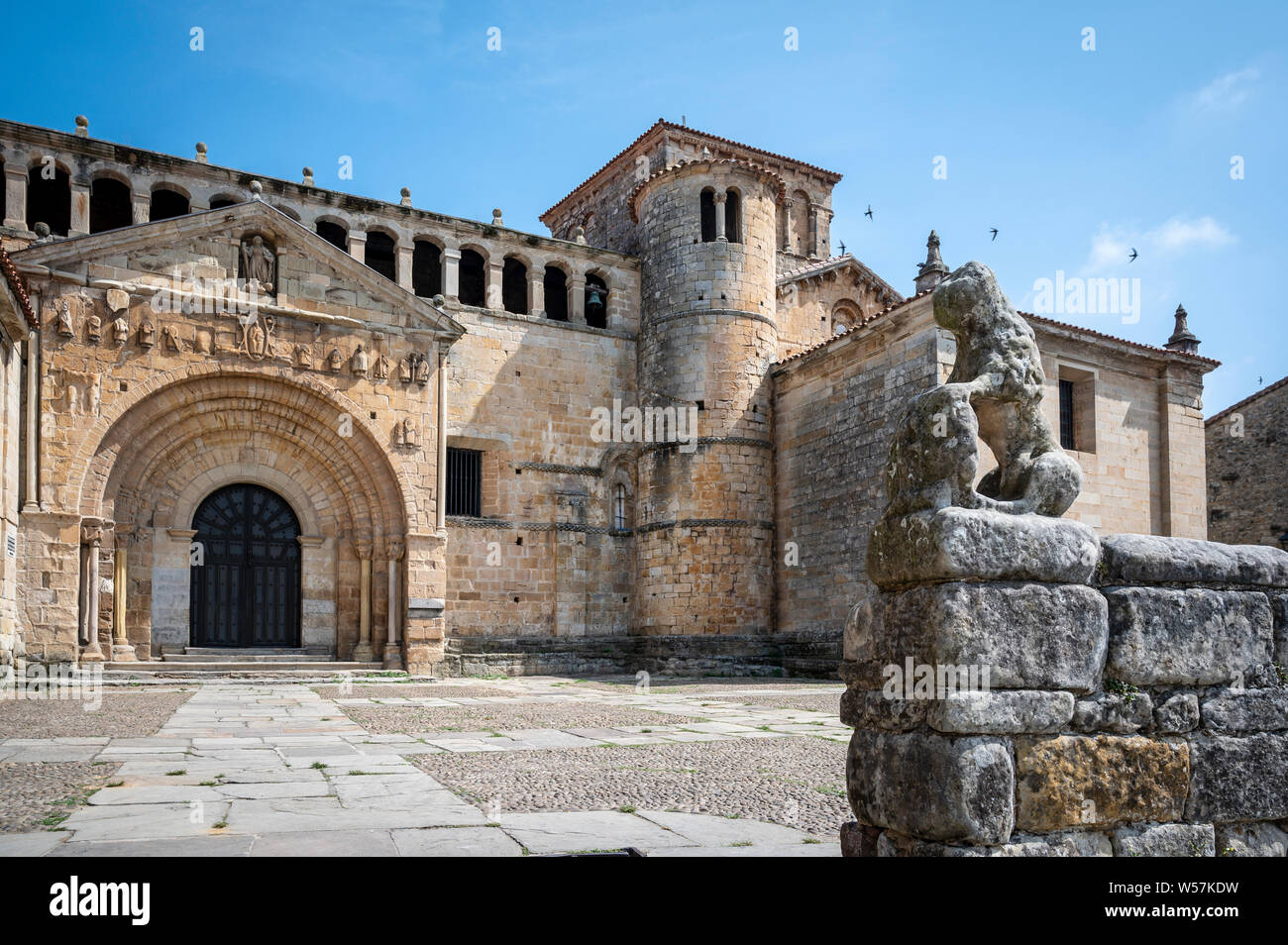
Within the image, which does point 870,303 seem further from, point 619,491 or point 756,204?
point 619,491

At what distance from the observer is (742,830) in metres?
5.13

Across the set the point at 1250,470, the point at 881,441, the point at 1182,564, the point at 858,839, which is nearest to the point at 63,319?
the point at 881,441

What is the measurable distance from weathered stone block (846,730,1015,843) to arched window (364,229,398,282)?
68.6 feet

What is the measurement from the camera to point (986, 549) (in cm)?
389

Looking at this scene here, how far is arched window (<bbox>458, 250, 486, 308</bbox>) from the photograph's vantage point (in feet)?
79.8

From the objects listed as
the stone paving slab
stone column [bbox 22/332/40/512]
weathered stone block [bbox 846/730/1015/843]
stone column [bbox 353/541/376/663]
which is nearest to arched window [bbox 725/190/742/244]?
stone column [bbox 353/541/376/663]

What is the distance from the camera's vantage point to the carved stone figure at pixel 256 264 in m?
18.6

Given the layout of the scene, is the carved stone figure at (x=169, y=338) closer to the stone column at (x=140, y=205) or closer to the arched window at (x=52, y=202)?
the stone column at (x=140, y=205)

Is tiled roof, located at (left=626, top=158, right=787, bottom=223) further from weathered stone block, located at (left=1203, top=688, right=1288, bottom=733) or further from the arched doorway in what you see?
weathered stone block, located at (left=1203, top=688, right=1288, bottom=733)

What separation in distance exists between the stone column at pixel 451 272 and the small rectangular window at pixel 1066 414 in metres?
13.0

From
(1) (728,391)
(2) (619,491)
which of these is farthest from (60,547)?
(1) (728,391)

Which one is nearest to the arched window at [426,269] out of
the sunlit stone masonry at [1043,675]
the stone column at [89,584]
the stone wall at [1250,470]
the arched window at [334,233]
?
the arched window at [334,233]
